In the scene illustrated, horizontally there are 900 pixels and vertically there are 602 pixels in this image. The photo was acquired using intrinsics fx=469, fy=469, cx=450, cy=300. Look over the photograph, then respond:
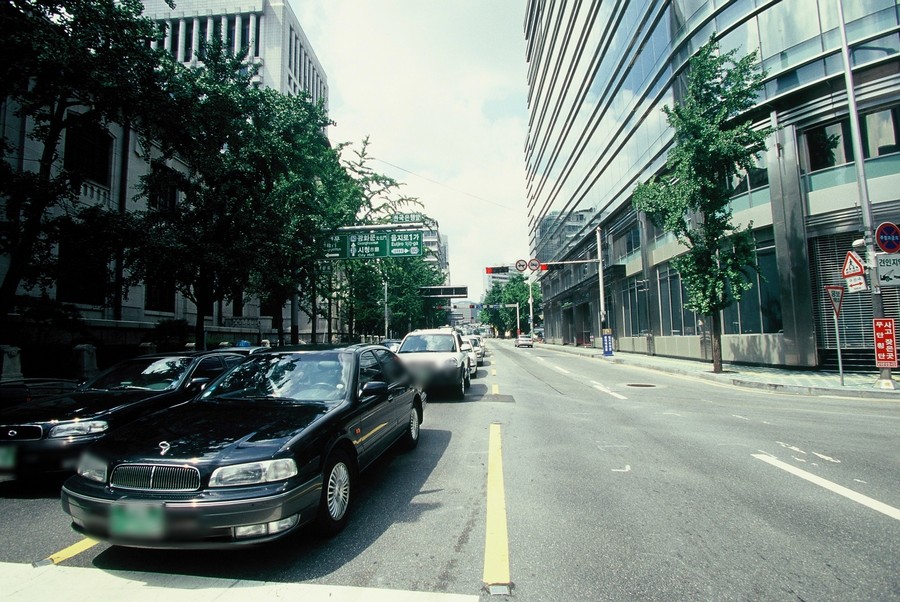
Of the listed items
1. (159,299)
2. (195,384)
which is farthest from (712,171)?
(159,299)

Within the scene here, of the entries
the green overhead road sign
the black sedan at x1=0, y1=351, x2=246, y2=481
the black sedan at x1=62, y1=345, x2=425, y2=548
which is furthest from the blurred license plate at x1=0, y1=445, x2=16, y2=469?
the green overhead road sign

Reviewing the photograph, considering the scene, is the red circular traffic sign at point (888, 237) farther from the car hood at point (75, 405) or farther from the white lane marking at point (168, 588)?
the car hood at point (75, 405)

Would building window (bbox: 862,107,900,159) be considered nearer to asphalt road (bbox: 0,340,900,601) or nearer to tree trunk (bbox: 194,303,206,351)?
asphalt road (bbox: 0,340,900,601)

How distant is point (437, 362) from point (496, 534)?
762 centimetres

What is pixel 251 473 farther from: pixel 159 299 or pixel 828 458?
pixel 159 299

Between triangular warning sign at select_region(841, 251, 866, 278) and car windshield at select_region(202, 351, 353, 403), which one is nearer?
car windshield at select_region(202, 351, 353, 403)

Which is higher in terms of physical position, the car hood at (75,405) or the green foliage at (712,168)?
the green foliage at (712,168)

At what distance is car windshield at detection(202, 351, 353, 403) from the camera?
461 cm

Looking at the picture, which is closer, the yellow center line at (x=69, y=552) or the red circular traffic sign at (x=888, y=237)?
the yellow center line at (x=69, y=552)

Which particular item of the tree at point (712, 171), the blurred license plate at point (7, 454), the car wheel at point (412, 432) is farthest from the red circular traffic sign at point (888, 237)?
the blurred license plate at point (7, 454)

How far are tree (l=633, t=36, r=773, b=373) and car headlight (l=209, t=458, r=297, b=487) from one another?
53.5ft

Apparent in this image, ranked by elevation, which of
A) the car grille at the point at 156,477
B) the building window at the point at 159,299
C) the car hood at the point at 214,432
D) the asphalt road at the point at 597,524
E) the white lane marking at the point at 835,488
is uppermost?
the building window at the point at 159,299

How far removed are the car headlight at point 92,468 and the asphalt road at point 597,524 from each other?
0.62m

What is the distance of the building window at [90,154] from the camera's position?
53.0 ft
